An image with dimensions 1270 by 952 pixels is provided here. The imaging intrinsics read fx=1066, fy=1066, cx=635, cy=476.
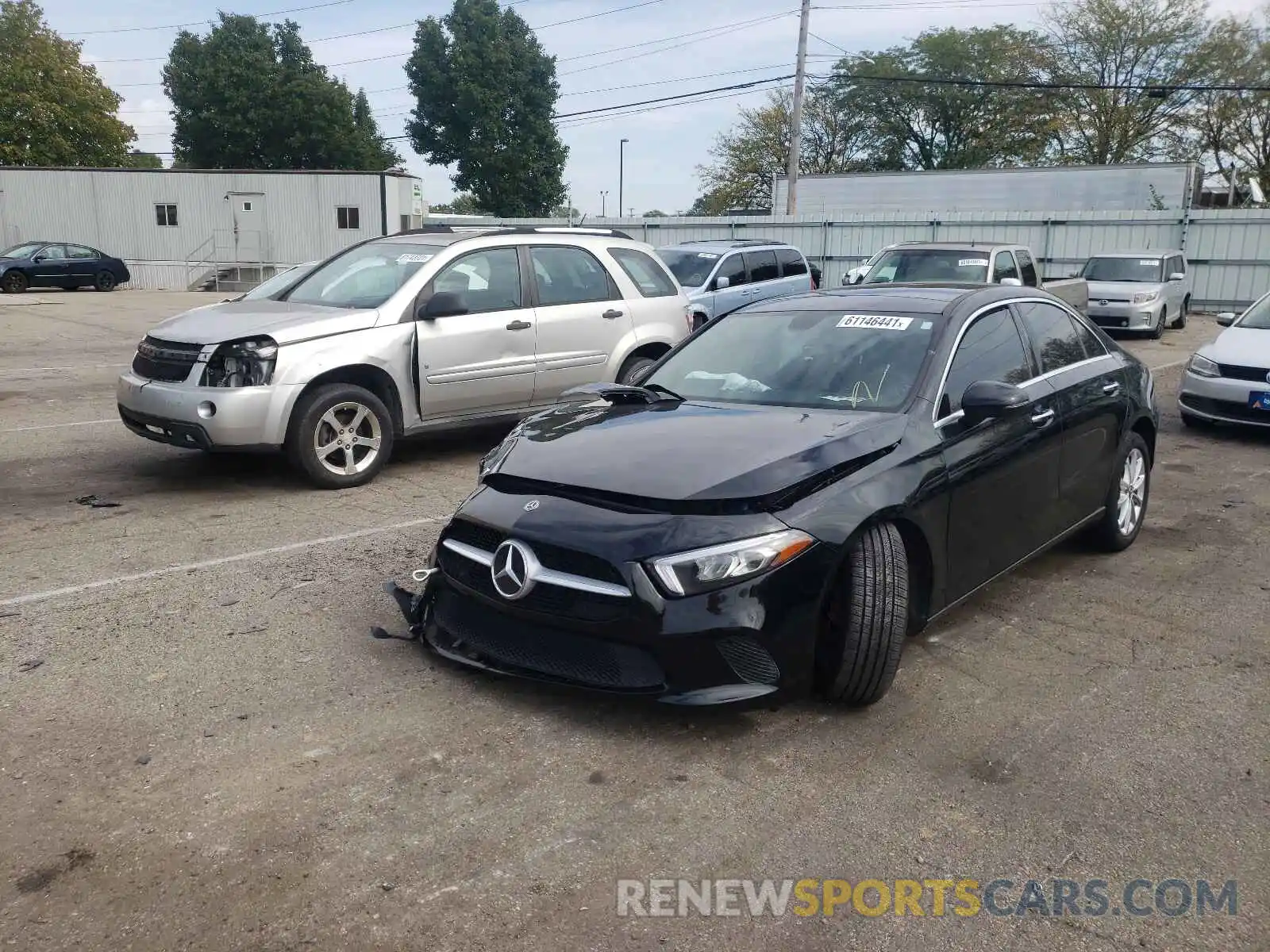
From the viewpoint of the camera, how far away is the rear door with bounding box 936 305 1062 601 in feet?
14.7

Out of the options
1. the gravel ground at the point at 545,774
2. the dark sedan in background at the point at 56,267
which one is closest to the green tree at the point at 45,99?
the dark sedan in background at the point at 56,267

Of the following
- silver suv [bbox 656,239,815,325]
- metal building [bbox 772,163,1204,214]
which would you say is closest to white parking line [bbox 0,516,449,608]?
silver suv [bbox 656,239,815,325]

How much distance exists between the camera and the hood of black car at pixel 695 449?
12.6 ft

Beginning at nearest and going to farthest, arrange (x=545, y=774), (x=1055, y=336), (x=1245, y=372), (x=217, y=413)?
1. (x=545, y=774)
2. (x=1055, y=336)
3. (x=217, y=413)
4. (x=1245, y=372)

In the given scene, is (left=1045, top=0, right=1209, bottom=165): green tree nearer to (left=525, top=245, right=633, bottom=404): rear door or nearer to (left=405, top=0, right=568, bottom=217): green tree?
(left=405, top=0, right=568, bottom=217): green tree

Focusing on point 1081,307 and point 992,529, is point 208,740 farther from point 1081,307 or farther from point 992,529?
point 1081,307

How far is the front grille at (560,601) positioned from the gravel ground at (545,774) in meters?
0.45

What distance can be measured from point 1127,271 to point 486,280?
56.1 feet

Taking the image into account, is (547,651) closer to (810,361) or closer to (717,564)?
(717,564)

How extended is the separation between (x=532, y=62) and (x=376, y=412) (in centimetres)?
5115

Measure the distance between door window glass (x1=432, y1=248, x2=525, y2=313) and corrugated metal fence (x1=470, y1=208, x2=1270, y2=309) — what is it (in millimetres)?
20860

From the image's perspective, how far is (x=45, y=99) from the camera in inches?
1965

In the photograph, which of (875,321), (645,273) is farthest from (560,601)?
(645,273)

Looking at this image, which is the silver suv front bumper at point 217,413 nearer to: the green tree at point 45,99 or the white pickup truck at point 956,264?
the white pickup truck at point 956,264
